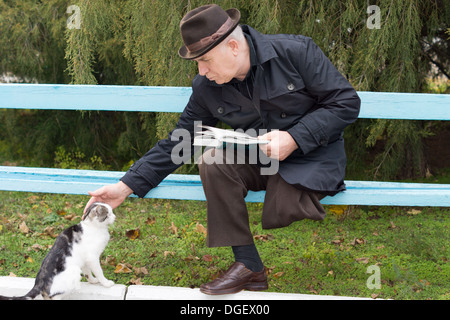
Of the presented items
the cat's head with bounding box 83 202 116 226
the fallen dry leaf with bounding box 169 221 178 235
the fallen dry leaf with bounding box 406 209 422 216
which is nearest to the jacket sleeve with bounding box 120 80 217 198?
the cat's head with bounding box 83 202 116 226

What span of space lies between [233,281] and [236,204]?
0.42 meters

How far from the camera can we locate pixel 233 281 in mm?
2627

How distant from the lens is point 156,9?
138 inches

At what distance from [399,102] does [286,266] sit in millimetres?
1260

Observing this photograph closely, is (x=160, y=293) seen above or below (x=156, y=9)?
below

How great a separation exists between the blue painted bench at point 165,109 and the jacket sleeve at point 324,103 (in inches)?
17.1

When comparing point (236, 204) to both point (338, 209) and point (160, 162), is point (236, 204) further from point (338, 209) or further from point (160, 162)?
point (338, 209)

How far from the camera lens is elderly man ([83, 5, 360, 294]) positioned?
246 centimetres

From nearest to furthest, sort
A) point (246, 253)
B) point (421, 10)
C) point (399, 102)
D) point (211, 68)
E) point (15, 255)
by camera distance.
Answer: point (211, 68), point (246, 253), point (399, 102), point (15, 255), point (421, 10)

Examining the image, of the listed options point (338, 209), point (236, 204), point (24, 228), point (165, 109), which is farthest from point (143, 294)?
point (338, 209)

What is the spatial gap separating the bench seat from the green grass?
0.49 meters

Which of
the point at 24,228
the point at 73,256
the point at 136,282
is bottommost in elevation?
the point at 24,228
